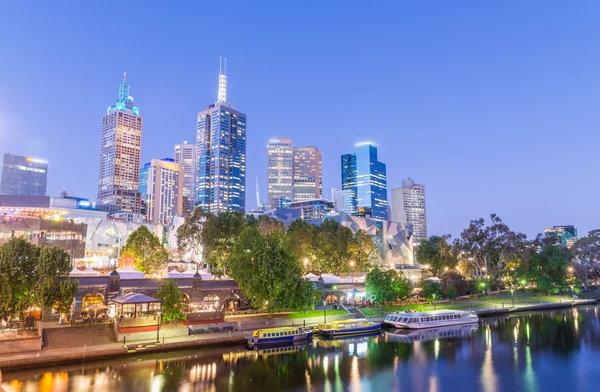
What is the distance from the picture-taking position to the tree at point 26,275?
4178 centimetres

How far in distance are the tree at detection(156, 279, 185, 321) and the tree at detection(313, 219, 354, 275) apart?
46089 mm

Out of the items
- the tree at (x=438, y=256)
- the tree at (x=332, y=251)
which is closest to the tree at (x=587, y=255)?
the tree at (x=438, y=256)

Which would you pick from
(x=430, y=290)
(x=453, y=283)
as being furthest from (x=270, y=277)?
(x=453, y=283)

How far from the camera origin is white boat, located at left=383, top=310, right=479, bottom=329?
63.5 m

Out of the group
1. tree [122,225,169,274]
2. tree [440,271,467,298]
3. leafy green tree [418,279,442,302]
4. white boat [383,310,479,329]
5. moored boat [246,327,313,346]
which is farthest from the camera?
tree [440,271,467,298]

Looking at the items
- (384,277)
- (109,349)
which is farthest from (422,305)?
(109,349)

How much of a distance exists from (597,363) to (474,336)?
16.8 meters

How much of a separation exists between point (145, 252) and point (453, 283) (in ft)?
204

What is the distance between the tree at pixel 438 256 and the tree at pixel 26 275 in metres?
90.9

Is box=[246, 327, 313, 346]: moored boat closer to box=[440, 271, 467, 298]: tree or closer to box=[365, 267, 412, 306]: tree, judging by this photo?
box=[365, 267, 412, 306]: tree

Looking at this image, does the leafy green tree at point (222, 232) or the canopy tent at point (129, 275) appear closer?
the canopy tent at point (129, 275)

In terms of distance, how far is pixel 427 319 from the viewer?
214ft

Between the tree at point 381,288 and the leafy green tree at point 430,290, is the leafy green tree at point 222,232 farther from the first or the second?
the leafy green tree at point 430,290

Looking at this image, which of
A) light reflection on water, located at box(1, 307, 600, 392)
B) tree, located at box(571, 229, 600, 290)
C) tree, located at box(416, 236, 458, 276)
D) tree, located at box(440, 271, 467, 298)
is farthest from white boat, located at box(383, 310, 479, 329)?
tree, located at box(571, 229, 600, 290)
